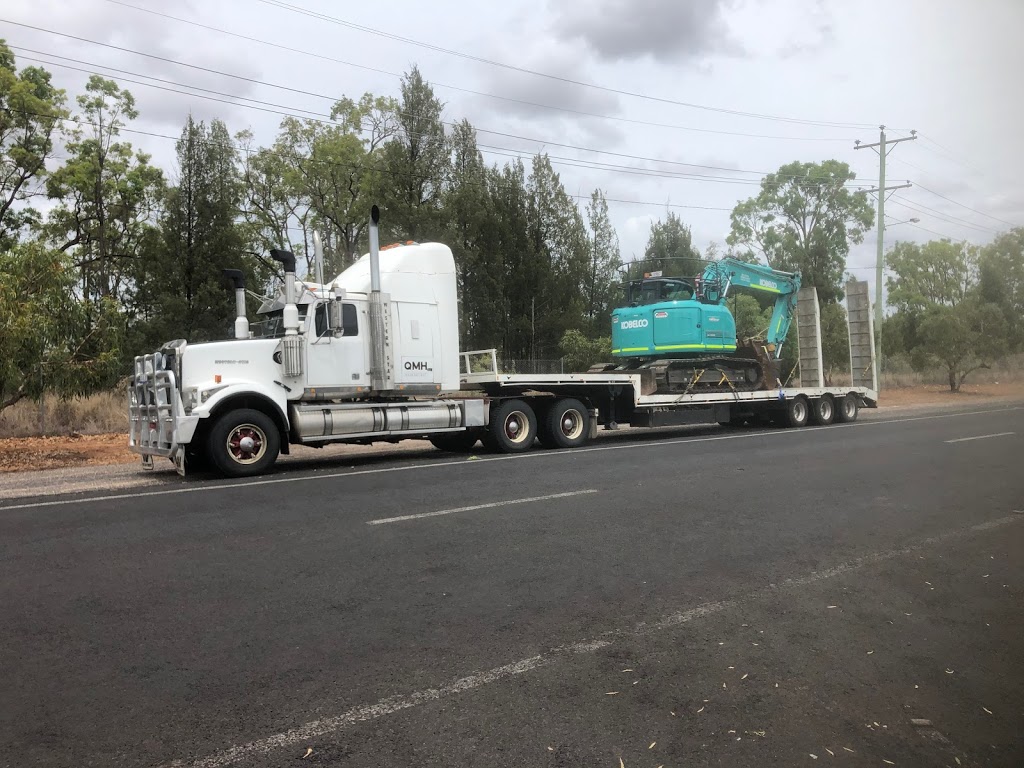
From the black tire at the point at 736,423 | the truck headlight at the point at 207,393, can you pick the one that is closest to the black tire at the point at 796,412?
the black tire at the point at 736,423

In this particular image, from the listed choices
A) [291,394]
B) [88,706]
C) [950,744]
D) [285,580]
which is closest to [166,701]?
[88,706]

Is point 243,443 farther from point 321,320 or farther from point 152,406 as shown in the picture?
point 321,320

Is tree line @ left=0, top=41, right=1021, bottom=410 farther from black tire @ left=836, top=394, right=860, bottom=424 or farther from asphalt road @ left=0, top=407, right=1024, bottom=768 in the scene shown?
asphalt road @ left=0, top=407, right=1024, bottom=768

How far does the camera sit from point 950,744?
11.0 ft

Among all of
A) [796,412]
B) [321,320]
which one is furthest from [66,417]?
[796,412]

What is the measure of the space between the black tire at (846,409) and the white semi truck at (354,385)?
809cm

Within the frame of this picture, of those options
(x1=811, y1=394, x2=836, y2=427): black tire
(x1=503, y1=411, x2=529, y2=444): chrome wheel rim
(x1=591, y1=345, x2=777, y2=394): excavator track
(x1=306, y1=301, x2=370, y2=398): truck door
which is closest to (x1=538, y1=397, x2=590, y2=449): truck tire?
(x1=503, y1=411, x2=529, y2=444): chrome wheel rim

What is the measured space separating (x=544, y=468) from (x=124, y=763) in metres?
8.96

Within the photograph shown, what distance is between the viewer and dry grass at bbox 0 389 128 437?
18.5 m

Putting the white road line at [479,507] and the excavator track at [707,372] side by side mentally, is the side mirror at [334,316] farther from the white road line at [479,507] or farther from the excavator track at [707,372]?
the excavator track at [707,372]

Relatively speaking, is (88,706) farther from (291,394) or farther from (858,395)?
(858,395)

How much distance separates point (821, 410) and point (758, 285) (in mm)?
3856

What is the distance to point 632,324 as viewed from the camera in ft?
61.7

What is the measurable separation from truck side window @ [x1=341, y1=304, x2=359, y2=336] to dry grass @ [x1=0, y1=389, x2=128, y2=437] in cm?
879
